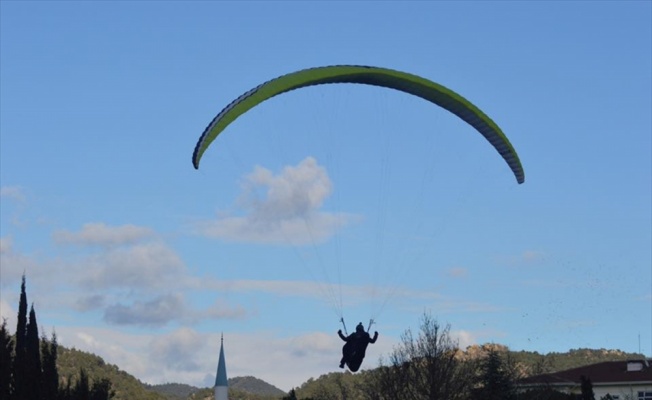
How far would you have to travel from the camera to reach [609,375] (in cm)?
7581

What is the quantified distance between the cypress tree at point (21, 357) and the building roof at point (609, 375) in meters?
36.3

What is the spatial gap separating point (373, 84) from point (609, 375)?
51.0 m

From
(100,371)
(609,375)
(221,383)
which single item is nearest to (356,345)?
(609,375)

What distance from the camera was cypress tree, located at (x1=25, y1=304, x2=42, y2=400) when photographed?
39625mm

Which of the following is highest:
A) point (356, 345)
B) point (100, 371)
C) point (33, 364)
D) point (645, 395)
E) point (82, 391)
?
point (100, 371)

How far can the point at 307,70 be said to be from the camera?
93.6 ft

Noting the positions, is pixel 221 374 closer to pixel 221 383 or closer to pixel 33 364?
pixel 221 383

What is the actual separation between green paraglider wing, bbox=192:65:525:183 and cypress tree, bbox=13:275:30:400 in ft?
52.1

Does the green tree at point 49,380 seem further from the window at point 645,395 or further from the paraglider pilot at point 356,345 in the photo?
the window at point 645,395

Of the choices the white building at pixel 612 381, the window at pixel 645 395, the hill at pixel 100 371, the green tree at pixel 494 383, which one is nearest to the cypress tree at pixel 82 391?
the green tree at pixel 494 383

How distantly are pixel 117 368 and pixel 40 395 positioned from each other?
478 ft

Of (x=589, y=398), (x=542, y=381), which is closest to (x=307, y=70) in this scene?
(x=589, y=398)

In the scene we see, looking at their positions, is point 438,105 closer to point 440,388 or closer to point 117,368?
point 440,388

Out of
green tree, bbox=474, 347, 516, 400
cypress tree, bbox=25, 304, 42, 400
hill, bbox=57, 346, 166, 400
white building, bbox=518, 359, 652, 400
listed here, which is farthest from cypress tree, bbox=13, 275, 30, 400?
hill, bbox=57, 346, 166, 400
